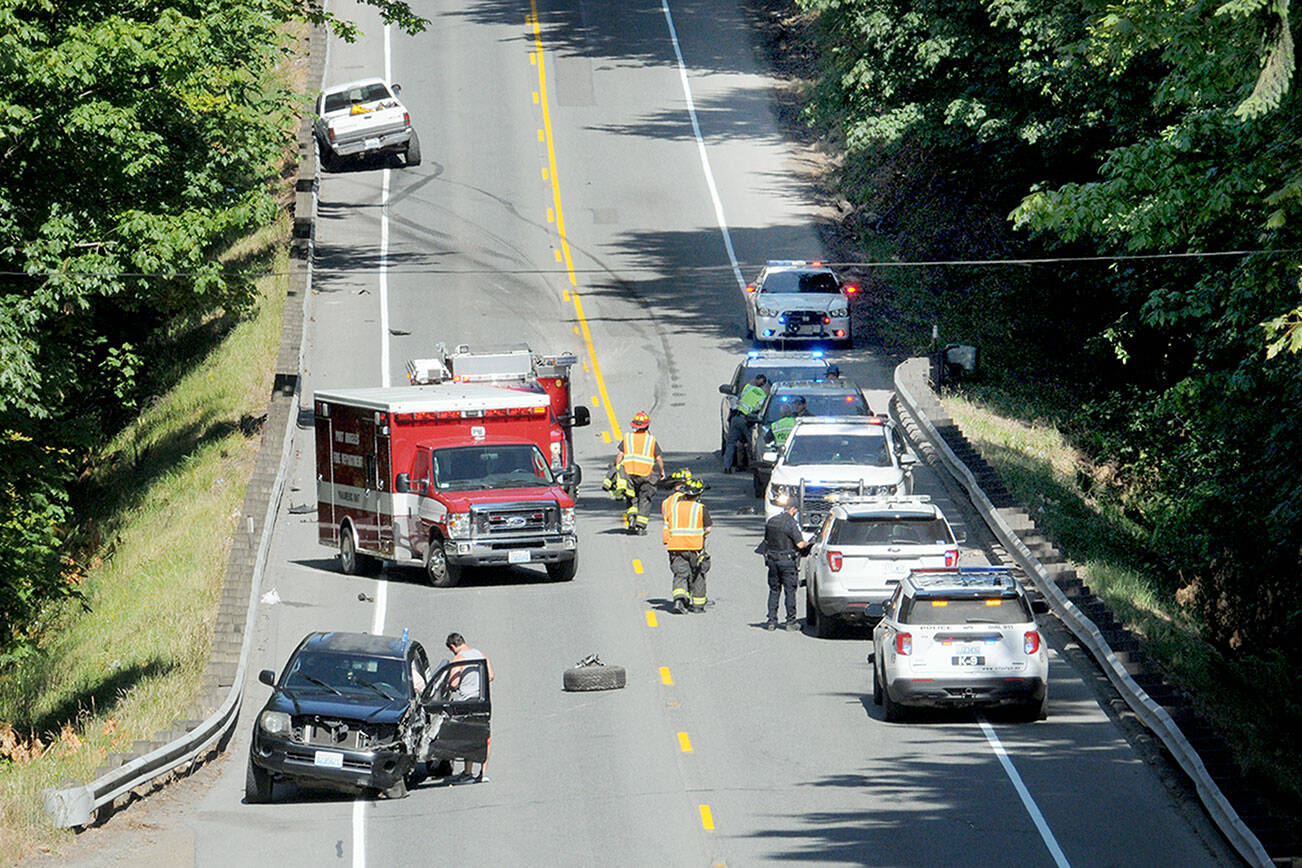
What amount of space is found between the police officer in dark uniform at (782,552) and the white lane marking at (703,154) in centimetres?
2414

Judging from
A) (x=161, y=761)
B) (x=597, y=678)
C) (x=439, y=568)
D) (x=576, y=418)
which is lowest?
(x=439, y=568)

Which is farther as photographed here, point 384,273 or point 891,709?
point 384,273

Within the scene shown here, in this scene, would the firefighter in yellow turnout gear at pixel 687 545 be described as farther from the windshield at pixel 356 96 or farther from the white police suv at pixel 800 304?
the windshield at pixel 356 96

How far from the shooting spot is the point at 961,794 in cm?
1839

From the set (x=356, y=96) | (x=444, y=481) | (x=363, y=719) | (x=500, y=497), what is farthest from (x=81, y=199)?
(x=356, y=96)

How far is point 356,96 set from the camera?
54438 mm

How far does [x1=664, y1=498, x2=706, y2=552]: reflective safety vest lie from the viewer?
25328mm

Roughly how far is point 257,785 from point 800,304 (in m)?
26.1

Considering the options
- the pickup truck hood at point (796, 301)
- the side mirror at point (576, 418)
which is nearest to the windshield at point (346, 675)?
the side mirror at point (576, 418)

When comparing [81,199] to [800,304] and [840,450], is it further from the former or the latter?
[800,304]

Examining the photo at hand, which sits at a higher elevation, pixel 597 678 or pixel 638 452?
pixel 638 452

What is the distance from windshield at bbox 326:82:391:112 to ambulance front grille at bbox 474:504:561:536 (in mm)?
29807

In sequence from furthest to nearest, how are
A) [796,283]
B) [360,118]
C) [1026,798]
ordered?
1. [360,118]
2. [796,283]
3. [1026,798]

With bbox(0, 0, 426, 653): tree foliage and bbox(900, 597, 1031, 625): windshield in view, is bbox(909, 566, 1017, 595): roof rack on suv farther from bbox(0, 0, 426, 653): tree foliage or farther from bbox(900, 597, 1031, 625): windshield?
bbox(0, 0, 426, 653): tree foliage
